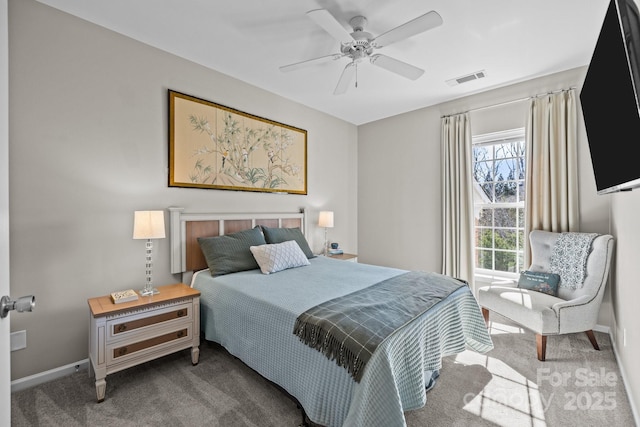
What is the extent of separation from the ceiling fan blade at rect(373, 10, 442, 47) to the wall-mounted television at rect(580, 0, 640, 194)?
33.4 inches

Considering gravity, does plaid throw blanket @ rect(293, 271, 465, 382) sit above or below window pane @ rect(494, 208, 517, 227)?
below

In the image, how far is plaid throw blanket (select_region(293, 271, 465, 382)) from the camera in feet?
4.80

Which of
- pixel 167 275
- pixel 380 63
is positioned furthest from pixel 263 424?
pixel 380 63

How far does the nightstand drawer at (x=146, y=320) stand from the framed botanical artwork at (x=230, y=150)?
1201 millimetres

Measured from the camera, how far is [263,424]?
1723 mm

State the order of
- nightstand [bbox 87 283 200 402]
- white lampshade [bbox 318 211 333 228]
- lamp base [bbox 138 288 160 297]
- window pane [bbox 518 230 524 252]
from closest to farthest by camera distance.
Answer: nightstand [bbox 87 283 200 402] < lamp base [bbox 138 288 160 297] < window pane [bbox 518 230 524 252] < white lampshade [bbox 318 211 333 228]

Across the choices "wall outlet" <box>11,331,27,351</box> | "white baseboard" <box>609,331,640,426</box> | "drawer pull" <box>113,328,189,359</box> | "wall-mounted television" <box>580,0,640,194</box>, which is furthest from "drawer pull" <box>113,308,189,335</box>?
"white baseboard" <box>609,331,640,426</box>

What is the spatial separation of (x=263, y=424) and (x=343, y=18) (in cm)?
288

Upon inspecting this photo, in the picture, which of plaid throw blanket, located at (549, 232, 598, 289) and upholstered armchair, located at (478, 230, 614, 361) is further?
plaid throw blanket, located at (549, 232, 598, 289)

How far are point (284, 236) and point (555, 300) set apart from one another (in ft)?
8.78

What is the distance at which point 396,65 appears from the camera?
2.43 m

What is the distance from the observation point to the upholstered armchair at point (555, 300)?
7.86 ft

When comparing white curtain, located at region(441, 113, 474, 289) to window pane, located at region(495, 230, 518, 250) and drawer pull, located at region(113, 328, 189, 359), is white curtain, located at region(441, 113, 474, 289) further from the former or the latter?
drawer pull, located at region(113, 328, 189, 359)

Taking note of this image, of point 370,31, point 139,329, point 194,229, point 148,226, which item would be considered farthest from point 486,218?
point 139,329
